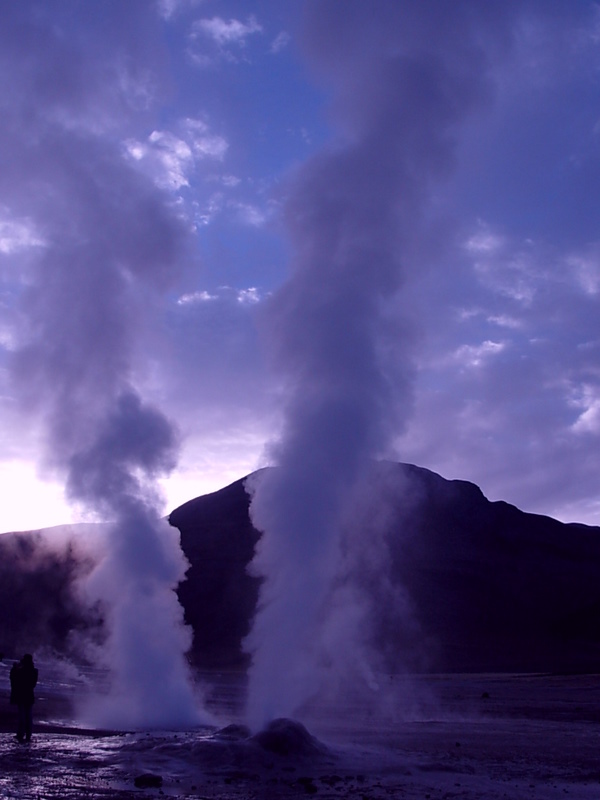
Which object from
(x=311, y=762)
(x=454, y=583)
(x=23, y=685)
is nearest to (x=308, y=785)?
(x=311, y=762)

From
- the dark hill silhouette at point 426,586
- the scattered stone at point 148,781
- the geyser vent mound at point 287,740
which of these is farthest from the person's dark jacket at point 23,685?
the dark hill silhouette at point 426,586

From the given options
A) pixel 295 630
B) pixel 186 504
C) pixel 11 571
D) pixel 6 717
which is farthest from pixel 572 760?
pixel 186 504

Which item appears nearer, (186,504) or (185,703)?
(185,703)

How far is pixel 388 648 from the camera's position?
277 ft

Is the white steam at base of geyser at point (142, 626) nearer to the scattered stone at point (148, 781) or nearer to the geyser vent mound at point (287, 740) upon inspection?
the geyser vent mound at point (287, 740)

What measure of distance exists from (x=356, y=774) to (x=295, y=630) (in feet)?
26.7

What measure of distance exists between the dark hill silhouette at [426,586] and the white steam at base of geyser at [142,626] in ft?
115

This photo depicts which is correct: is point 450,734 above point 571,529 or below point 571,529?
below

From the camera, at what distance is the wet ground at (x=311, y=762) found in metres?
13.3

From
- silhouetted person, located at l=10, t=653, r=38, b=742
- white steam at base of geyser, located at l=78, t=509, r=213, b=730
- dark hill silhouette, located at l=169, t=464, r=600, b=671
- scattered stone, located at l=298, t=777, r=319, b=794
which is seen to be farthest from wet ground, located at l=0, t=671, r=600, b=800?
dark hill silhouette, located at l=169, t=464, r=600, b=671

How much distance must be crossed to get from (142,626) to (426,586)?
84.6 meters

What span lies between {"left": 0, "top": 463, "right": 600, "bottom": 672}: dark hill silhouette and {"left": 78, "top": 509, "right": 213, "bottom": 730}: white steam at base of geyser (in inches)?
1375

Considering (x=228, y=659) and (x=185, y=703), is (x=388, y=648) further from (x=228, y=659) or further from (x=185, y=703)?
(x=185, y=703)

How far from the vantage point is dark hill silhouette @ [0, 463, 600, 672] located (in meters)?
84.8
